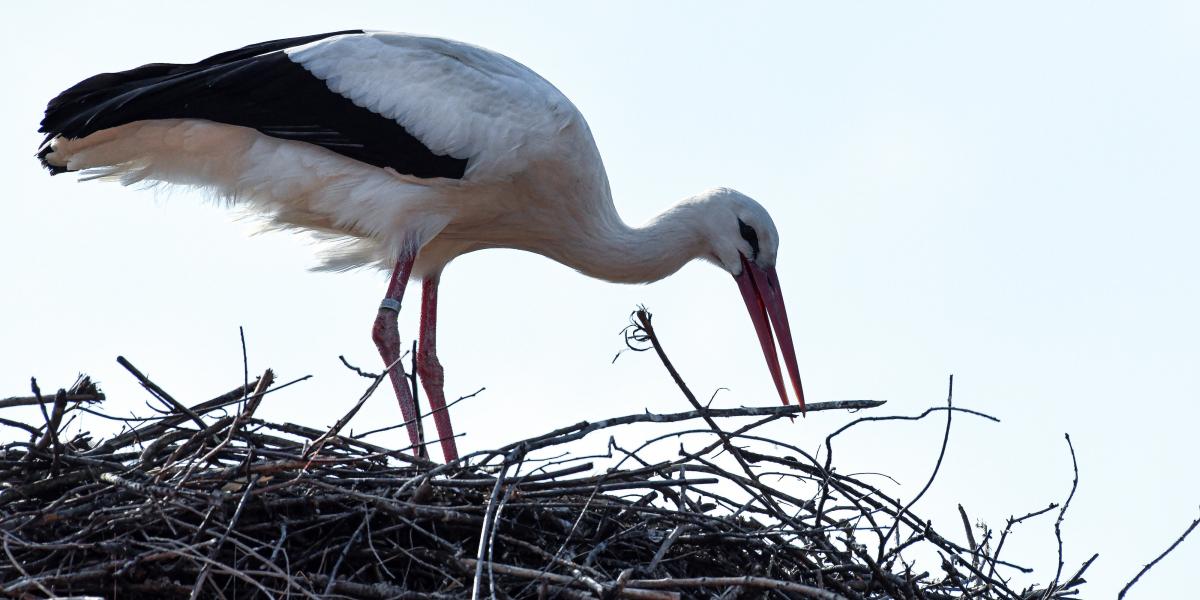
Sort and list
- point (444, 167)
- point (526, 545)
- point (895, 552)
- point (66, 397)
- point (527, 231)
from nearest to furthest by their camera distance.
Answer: point (66, 397), point (526, 545), point (895, 552), point (444, 167), point (527, 231)

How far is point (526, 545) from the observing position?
434 cm

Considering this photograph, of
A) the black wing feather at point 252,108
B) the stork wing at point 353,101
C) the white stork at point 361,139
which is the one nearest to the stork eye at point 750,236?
the white stork at point 361,139

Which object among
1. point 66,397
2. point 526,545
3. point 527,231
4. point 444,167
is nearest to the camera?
point 66,397

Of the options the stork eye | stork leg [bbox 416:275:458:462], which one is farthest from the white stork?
the stork eye

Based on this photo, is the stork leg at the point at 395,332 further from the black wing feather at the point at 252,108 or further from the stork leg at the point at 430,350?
the black wing feather at the point at 252,108

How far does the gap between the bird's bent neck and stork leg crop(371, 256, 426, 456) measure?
703 mm

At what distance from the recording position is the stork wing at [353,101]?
592cm

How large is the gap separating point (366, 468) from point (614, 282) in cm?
228

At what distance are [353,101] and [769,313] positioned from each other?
196cm

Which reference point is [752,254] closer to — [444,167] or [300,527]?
[444,167]

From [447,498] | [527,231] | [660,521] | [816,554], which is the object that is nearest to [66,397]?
[447,498]

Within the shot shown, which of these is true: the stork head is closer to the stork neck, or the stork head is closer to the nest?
the stork neck

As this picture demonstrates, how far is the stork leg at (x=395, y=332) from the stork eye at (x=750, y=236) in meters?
1.40

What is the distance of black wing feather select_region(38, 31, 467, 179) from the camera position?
5891 mm
